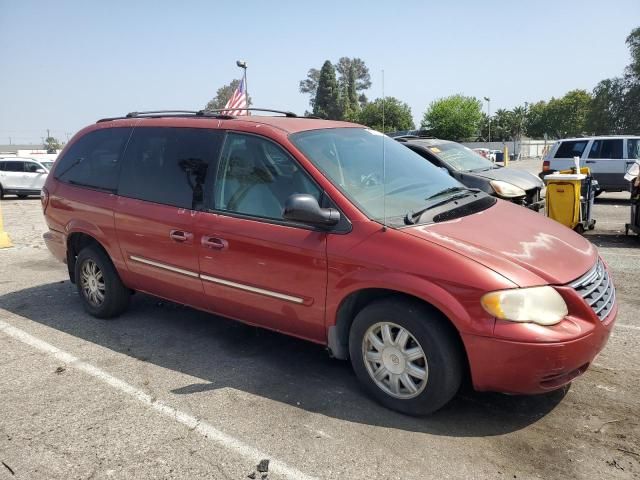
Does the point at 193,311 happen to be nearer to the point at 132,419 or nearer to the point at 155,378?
the point at 155,378

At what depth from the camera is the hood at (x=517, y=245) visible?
301 cm

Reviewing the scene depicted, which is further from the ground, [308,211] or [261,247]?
[308,211]

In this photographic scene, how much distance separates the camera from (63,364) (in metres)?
4.20

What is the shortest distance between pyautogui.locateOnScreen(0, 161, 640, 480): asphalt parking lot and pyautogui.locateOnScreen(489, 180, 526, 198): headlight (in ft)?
13.8

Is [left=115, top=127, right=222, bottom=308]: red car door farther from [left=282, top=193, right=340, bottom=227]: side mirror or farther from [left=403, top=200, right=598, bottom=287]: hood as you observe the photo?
[left=403, top=200, right=598, bottom=287]: hood

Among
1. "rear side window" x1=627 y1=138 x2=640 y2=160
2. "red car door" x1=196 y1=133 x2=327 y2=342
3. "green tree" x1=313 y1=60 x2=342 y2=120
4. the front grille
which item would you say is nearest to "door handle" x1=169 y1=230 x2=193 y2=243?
Result: "red car door" x1=196 y1=133 x2=327 y2=342

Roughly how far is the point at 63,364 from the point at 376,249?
2.68 meters

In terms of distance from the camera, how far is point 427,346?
308cm

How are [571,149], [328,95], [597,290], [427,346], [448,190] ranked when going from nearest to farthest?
[427,346]
[597,290]
[448,190]
[571,149]
[328,95]

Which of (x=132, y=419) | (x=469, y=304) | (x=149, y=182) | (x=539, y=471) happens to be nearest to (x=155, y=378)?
(x=132, y=419)

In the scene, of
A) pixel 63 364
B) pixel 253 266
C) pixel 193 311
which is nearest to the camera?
pixel 253 266

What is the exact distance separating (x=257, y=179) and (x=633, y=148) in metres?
12.9

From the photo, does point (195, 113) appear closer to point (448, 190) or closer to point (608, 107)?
point (448, 190)

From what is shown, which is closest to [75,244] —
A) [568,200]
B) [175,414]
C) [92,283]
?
[92,283]
